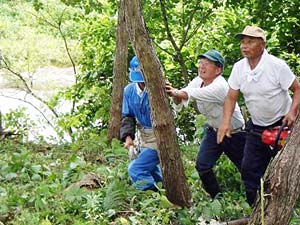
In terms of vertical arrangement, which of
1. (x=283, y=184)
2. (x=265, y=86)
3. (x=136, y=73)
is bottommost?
(x=283, y=184)

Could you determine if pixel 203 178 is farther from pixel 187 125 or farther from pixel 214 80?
pixel 187 125

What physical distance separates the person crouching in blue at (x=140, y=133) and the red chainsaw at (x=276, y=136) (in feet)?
2.97

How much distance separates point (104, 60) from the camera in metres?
9.31

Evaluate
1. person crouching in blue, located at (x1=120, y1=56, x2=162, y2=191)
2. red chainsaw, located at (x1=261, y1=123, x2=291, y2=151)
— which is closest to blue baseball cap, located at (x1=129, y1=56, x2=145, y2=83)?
A: person crouching in blue, located at (x1=120, y1=56, x2=162, y2=191)

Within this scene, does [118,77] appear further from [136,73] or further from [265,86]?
[265,86]

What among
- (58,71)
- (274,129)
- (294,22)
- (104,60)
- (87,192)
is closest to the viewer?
(274,129)

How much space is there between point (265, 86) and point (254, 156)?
0.56 m

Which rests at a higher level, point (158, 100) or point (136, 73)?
point (136, 73)

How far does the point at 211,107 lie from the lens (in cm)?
427

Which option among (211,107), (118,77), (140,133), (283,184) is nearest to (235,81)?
(211,107)

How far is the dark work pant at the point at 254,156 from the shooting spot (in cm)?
409

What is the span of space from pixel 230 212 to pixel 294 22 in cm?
412

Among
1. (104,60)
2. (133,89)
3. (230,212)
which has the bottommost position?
(230,212)

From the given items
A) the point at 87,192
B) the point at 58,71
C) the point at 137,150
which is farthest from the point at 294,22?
the point at 58,71
